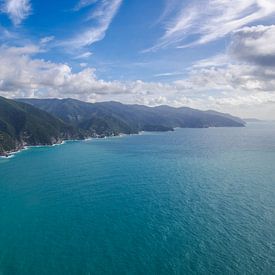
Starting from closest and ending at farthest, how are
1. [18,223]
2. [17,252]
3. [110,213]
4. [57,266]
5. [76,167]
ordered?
[57,266] < [17,252] < [18,223] < [110,213] < [76,167]

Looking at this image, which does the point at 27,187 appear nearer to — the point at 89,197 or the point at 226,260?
the point at 89,197

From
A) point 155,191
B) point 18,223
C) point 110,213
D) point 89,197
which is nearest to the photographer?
point 18,223

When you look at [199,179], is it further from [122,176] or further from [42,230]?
[42,230]

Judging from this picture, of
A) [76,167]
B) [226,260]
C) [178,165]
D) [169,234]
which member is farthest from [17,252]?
[178,165]

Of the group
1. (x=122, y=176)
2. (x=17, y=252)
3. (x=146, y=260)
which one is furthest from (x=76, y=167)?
(x=146, y=260)

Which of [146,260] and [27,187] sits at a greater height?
[27,187]

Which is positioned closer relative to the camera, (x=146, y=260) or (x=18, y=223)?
(x=146, y=260)
